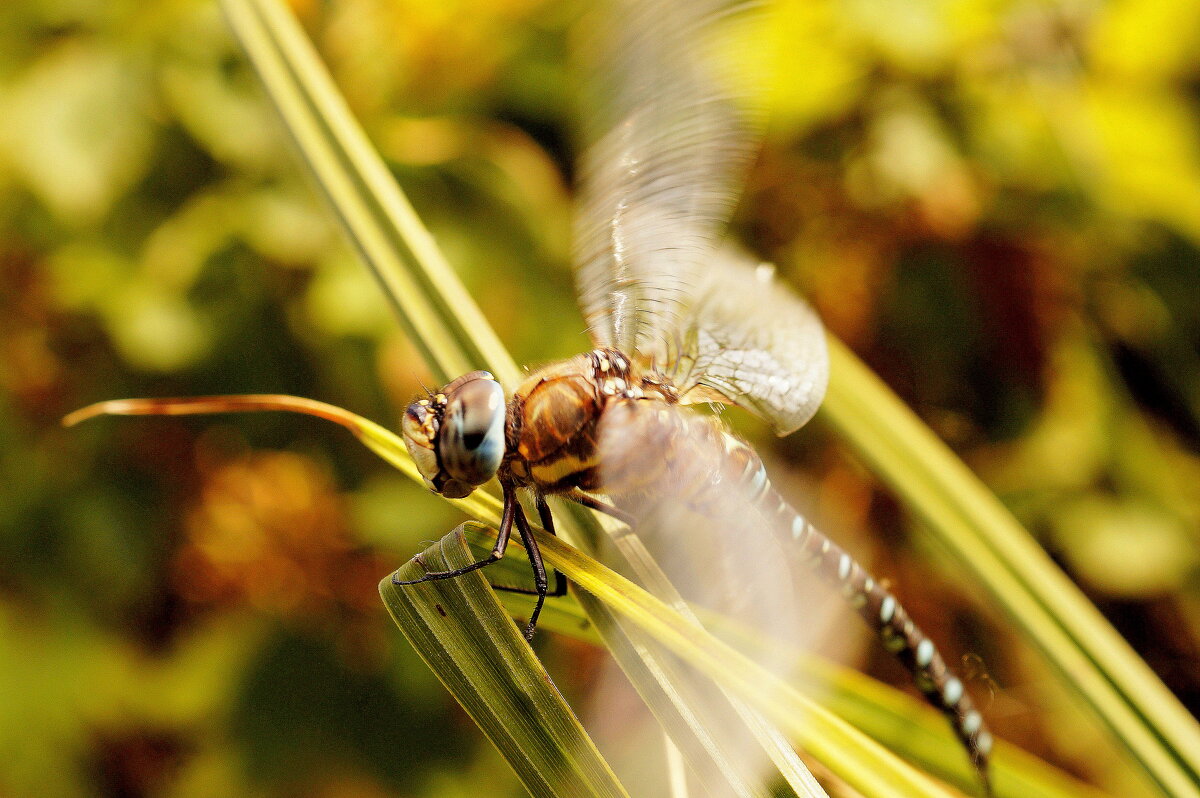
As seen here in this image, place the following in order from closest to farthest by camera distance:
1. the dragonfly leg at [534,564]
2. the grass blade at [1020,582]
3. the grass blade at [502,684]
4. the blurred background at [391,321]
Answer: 1. the grass blade at [502,684]
2. the dragonfly leg at [534,564]
3. the grass blade at [1020,582]
4. the blurred background at [391,321]

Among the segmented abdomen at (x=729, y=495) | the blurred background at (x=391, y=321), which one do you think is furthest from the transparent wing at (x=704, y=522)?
the blurred background at (x=391, y=321)

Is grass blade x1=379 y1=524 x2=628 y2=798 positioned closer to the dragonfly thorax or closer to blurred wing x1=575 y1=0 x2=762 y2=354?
the dragonfly thorax

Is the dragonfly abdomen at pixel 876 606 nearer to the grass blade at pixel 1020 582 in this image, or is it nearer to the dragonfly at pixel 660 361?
the dragonfly at pixel 660 361

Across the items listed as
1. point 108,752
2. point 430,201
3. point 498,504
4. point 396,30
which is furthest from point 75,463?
point 498,504

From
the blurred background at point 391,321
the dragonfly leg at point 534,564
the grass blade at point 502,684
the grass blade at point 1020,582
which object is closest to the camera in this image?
the grass blade at point 502,684

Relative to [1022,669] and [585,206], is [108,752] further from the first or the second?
[1022,669]

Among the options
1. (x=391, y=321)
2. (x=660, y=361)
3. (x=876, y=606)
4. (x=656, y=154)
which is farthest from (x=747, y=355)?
(x=391, y=321)

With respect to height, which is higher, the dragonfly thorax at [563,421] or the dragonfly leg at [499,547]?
the dragonfly thorax at [563,421]

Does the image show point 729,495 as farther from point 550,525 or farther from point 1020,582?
point 1020,582
